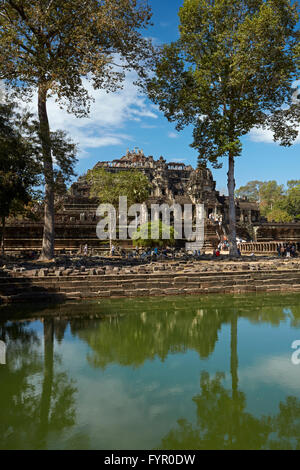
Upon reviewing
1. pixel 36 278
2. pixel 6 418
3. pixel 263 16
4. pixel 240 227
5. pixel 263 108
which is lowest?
pixel 6 418

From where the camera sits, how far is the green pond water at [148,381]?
3631 millimetres

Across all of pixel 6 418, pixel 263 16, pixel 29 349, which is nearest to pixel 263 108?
pixel 263 16

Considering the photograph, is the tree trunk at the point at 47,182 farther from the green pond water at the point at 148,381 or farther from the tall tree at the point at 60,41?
the green pond water at the point at 148,381

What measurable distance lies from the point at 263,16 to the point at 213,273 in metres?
12.9

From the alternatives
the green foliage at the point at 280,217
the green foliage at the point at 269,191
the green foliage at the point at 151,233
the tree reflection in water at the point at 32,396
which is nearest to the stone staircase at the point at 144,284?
the tree reflection in water at the point at 32,396

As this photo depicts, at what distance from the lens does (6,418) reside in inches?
157

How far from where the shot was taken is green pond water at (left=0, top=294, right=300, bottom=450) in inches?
143

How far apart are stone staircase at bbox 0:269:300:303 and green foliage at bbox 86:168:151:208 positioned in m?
14.1

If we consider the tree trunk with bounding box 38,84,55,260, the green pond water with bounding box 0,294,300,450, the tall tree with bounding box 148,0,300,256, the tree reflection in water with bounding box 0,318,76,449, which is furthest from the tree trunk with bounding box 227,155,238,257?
the tree reflection in water with bounding box 0,318,76,449

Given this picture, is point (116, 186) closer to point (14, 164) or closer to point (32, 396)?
point (14, 164)

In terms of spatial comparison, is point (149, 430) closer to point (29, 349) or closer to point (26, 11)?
point (29, 349)

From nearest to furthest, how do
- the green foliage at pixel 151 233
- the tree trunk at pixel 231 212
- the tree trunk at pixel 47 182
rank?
the tree trunk at pixel 47 182, the tree trunk at pixel 231 212, the green foliage at pixel 151 233

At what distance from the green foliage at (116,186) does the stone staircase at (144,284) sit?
1410cm

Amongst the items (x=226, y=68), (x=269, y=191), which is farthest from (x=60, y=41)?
(x=269, y=191)
